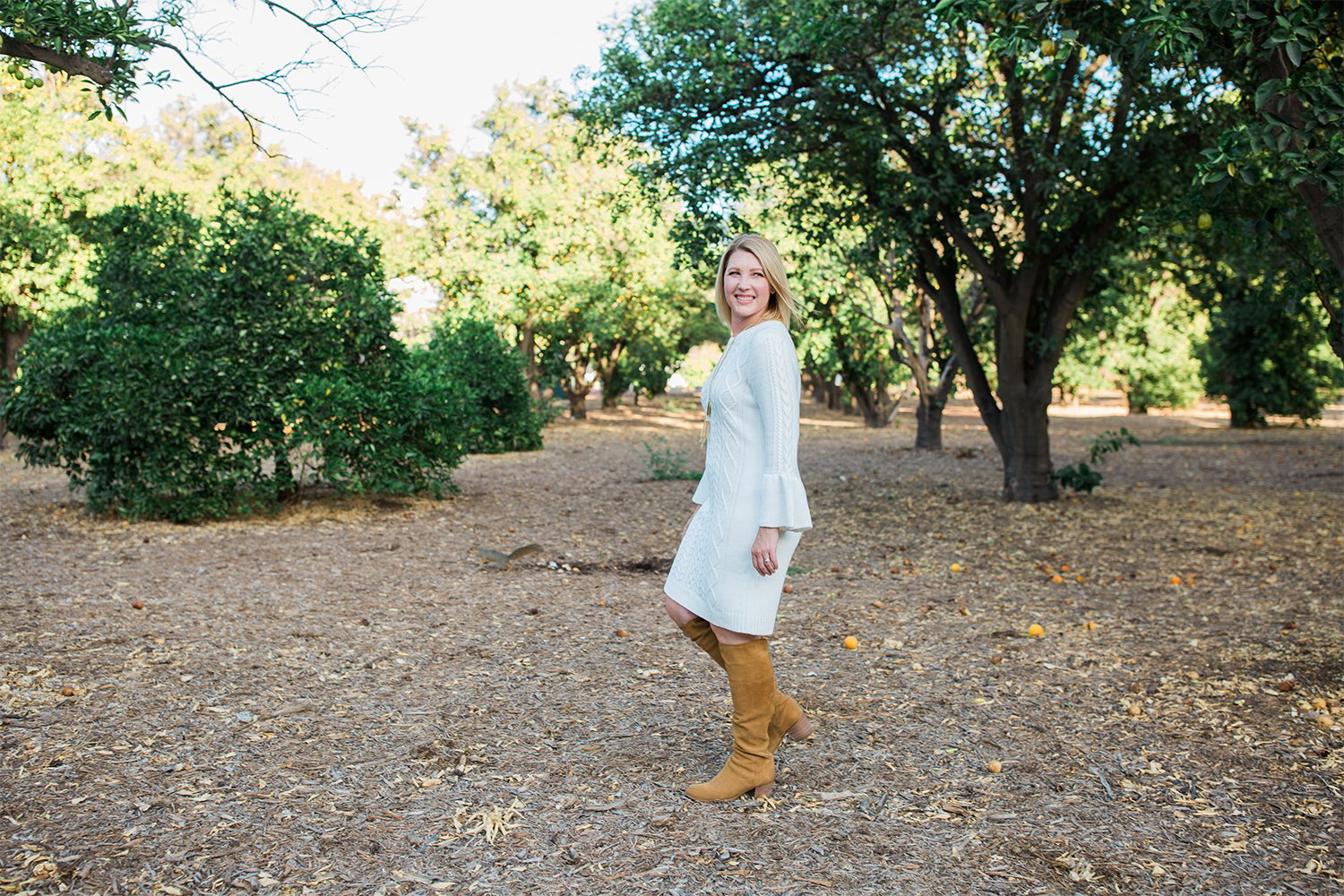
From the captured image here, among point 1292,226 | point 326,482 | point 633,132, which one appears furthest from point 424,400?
point 1292,226

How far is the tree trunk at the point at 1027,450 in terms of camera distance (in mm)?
9883

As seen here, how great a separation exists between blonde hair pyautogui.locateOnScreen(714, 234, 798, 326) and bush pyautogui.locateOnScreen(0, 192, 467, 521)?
6.28 meters

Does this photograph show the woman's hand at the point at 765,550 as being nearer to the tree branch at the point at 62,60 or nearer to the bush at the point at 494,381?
the tree branch at the point at 62,60

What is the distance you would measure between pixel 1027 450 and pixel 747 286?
751cm

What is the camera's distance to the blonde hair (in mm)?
3346

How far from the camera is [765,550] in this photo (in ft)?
10.5

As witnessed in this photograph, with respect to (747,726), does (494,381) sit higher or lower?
higher

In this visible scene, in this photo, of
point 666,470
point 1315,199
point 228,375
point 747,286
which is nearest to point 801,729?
point 747,286

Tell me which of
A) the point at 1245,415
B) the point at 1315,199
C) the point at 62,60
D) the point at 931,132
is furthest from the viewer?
the point at 1245,415

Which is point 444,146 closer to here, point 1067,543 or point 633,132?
point 633,132

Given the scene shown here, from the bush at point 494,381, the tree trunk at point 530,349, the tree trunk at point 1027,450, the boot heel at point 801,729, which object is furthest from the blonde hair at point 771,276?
the tree trunk at point 530,349

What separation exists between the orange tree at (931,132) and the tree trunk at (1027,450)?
25 mm

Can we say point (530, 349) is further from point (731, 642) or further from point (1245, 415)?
point (731, 642)

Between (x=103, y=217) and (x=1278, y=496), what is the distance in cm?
1192
